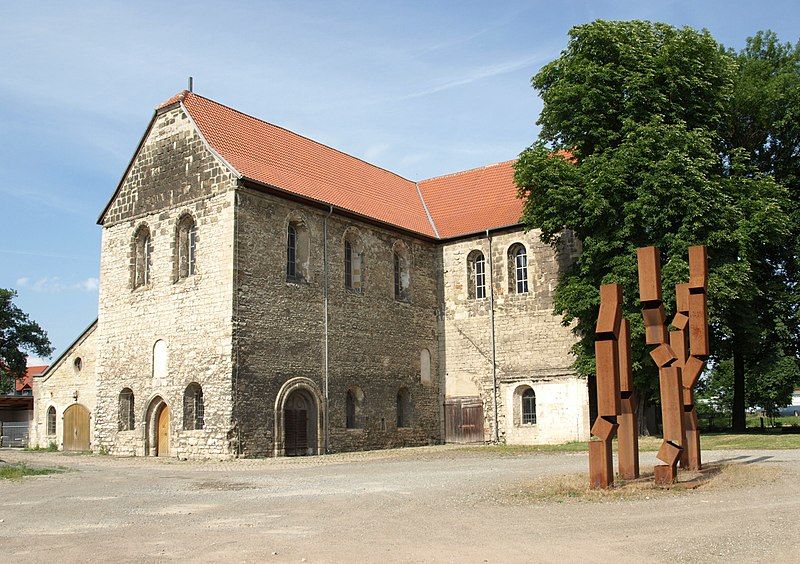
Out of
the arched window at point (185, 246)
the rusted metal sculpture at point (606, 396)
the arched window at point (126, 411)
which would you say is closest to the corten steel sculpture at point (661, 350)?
the rusted metal sculpture at point (606, 396)

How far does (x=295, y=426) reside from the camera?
24984mm

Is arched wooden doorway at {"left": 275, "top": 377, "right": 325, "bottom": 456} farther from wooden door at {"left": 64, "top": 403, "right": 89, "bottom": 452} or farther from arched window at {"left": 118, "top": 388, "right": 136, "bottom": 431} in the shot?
wooden door at {"left": 64, "top": 403, "right": 89, "bottom": 452}

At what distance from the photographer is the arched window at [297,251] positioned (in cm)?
2566

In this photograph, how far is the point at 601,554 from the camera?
7633 mm

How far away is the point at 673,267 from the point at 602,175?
3559mm

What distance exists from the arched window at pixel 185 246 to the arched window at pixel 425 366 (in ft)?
31.7

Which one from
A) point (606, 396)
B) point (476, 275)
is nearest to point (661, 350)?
point (606, 396)

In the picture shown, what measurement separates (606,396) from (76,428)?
24.1 m

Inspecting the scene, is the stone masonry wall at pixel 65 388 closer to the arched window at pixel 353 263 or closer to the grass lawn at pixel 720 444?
the arched window at pixel 353 263

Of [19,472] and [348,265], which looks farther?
[348,265]

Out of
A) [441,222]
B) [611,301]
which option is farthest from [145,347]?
[611,301]

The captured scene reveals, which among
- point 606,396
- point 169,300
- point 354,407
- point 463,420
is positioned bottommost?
point 463,420

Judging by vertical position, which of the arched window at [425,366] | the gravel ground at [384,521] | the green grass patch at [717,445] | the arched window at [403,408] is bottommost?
the green grass patch at [717,445]

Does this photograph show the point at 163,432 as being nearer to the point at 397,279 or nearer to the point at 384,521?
the point at 397,279
